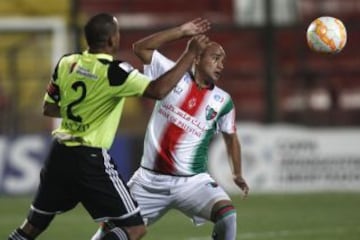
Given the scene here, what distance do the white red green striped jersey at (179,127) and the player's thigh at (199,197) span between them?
15 cm

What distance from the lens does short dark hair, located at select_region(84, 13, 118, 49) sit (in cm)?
817

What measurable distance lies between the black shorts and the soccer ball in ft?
8.40

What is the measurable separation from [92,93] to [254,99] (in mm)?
14150

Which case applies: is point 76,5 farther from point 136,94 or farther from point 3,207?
point 136,94

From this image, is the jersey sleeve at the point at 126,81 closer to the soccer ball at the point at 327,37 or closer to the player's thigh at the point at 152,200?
the player's thigh at the point at 152,200

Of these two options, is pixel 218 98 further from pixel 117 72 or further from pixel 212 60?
pixel 117 72

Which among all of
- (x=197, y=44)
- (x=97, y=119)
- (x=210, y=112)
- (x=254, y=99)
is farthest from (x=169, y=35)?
(x=254, y=99)

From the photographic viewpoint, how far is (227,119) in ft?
32.0

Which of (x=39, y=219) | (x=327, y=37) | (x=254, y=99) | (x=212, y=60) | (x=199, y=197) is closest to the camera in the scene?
(x=39, y=219)

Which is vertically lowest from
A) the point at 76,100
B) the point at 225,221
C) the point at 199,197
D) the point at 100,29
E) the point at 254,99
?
the point at 254,99

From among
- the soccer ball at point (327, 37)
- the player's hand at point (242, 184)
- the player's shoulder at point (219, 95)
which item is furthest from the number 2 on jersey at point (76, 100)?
the soccer ball at point (327, 37)

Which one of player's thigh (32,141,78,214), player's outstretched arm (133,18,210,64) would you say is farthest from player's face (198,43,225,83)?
player's thigh (32,141,78,214)

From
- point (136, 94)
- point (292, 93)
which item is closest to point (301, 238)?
point (136, 94)

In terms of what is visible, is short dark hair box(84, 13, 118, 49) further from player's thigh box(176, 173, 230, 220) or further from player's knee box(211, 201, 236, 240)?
player's knee box(211, 201, 236, 240)
